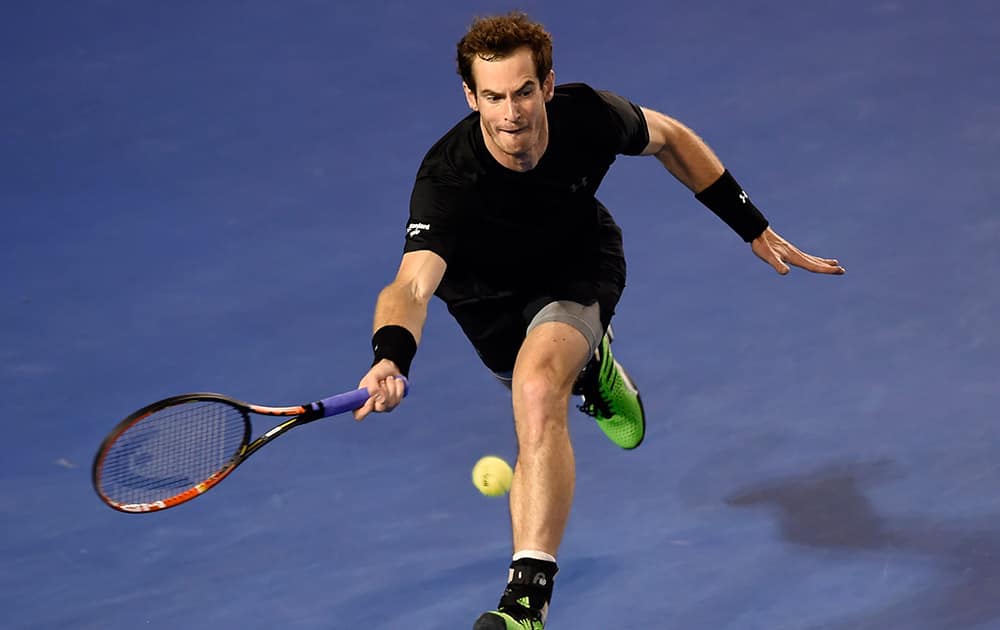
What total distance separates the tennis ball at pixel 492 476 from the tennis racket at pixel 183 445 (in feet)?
7.08

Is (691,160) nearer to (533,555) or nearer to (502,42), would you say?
(502,42)

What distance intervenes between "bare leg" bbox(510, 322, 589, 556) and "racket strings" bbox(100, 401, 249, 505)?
36.4 inches

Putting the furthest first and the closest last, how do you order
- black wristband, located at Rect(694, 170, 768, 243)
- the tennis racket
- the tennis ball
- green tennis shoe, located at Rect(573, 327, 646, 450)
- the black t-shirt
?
the tennis ball < green tennis shoe, located at Rect(573, 327, 646, 450) < black wristband, located at Rect(694, 170, 768, 243) < the black t-shirt < the tennis racket

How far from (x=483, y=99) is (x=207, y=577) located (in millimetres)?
2487

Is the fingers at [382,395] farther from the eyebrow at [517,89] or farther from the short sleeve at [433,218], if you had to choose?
the eyebrow at [517,89]

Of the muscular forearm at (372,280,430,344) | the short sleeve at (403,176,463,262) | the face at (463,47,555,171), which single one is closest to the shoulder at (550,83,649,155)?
the face at (463,47,555,171)

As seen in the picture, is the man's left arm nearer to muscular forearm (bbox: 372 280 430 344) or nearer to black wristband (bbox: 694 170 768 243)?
black wristband (bbox: 694 170 768 243)

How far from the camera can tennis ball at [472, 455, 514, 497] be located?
22.2 ft

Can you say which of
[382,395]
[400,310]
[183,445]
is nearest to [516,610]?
[382,395]

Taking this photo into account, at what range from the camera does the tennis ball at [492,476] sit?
6.77 m

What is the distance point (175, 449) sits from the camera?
4680 millimetres

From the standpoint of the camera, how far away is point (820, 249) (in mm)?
8555

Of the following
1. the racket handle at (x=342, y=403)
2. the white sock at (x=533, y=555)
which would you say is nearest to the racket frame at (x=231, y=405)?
the racket handle at (x=342, y=403)

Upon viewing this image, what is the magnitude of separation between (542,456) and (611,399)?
1840 mm
